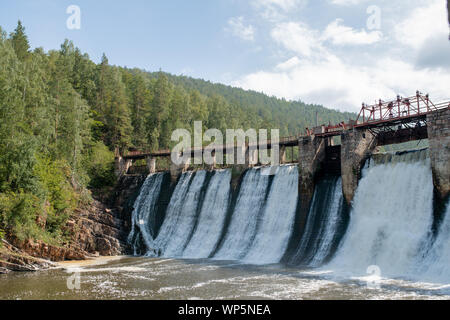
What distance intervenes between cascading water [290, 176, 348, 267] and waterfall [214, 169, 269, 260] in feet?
18.0

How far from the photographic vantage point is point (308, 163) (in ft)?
109

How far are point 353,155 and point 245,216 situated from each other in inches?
449

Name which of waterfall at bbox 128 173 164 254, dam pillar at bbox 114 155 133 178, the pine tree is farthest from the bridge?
the pine tree

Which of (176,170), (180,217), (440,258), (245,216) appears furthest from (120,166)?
(440,258)

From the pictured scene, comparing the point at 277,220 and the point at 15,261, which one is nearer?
the point at 15,261

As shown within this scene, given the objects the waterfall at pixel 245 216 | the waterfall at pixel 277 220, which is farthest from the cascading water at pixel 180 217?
the waterfall at pixel 277 220

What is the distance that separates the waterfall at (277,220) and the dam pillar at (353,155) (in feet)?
16.4

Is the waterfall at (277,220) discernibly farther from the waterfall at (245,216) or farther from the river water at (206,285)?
the river water at (206,285)

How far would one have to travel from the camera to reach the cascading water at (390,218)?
23766 millimetres

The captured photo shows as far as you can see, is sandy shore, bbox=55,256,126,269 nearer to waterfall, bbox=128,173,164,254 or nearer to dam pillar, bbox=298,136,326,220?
waterfall, bbox=128,173,164,254

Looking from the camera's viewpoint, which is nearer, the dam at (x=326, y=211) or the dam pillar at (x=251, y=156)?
the dam at (x=326, y=211)

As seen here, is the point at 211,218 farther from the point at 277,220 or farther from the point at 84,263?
the point at 84,263

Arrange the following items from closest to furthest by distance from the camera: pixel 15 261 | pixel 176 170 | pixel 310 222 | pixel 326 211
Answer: pixel 15 261 → pixel 326 211 → pixel 310 222 → pixel 176 170
